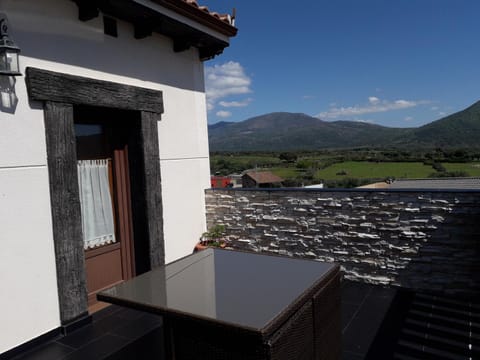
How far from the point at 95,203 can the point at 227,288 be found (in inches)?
104

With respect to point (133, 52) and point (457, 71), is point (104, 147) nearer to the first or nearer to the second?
point (133, 52)

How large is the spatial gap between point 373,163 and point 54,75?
127ft

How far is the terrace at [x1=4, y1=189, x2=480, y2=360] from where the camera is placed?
9.83 feet

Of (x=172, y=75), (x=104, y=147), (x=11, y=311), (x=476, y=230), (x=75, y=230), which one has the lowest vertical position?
(x=11, y=311)

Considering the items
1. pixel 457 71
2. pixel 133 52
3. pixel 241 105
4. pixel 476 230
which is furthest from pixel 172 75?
pixel 241 105

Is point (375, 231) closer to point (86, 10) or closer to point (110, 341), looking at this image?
point (110, 341)

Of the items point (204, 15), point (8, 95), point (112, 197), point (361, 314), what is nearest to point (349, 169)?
point (204, 15)

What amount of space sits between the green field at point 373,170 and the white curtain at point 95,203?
29.6 m

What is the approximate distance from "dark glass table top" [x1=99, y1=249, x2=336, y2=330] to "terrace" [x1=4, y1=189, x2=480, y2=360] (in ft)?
3.90

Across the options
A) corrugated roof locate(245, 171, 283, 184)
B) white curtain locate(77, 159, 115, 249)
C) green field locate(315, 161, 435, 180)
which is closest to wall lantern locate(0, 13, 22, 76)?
white curtain locate(77, 159, 115, 249)

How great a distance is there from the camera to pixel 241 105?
1955 inches

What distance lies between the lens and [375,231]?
419 cm

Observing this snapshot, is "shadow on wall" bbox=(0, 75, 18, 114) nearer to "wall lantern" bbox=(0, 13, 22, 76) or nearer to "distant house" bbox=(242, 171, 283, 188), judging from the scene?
"wall lantern" bbox=(0, 13, 22, 76)

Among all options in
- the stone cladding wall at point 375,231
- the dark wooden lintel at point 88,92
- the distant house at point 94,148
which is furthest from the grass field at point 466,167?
the dark wooden lintel at point 88,92
